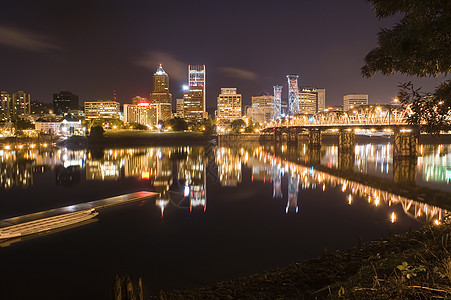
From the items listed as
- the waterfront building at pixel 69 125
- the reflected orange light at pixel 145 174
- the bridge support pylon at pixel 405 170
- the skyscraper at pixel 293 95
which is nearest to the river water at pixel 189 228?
the bridge support pylon at pixel 405 170

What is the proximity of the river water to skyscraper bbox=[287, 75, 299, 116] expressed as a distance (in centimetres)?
13779

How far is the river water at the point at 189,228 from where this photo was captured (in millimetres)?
15008

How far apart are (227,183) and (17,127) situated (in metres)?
131

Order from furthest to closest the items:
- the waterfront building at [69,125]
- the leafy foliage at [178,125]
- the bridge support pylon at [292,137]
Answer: the waterfront building at [69,125]
the leafy foliage at [178,125]
the bridge support pylon at [292,137]

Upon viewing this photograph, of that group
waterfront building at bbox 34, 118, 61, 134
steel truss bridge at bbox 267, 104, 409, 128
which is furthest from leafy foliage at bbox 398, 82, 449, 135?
waterfront building at bbox 34, 118, 61, 134

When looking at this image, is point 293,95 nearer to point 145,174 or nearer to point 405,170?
point 405,170

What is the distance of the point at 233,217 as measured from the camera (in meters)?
25.3

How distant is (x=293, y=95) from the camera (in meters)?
182

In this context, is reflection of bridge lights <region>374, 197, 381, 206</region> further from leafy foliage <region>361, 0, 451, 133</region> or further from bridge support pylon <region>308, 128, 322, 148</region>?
bridge support pylon <region>308, 128, 322, 148</region>

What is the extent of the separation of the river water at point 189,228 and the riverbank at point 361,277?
163cm

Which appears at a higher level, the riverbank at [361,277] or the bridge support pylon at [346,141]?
the bridge support pylon at [346,141]

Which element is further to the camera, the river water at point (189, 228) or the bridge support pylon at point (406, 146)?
the bridge support pylon at point (406, 146)

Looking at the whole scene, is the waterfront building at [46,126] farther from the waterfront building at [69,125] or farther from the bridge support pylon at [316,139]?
the bridge support pylon at [316,139]

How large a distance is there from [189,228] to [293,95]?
550ft
